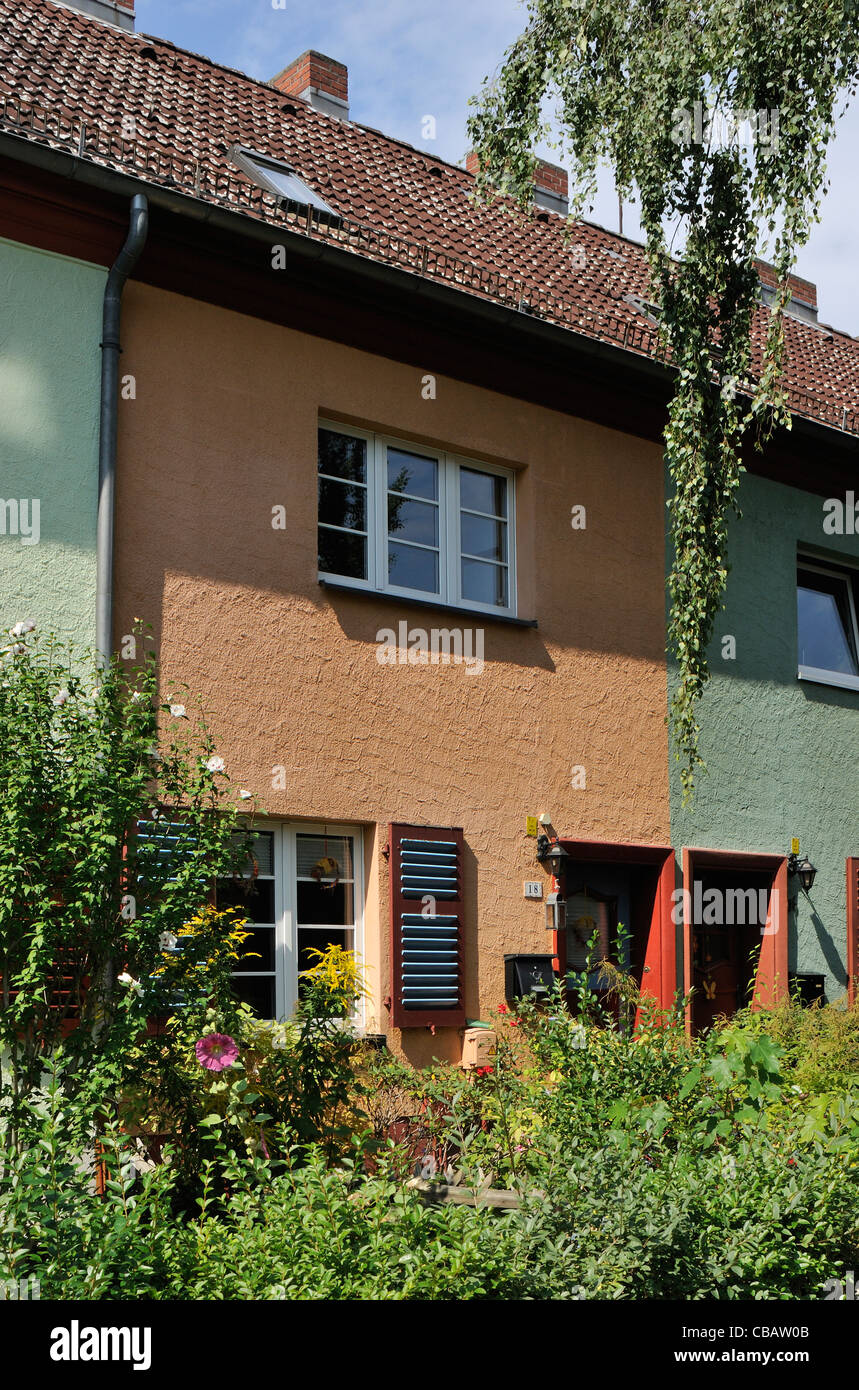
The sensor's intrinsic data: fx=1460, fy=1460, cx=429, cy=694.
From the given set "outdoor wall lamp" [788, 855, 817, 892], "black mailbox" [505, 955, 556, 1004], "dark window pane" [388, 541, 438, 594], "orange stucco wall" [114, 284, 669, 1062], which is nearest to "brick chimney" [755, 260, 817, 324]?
"orange stucco wall" [114, 284, 669, 1062]

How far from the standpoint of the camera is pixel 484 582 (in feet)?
31.8

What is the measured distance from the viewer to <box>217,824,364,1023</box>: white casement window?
319 inches

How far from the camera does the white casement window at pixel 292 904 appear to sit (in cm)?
810

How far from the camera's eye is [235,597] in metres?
8.20

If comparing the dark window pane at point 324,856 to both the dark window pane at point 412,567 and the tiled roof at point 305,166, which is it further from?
the tiled roof at point 305,166

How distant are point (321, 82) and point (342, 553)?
18.2 feet

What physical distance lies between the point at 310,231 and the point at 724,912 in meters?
5.71

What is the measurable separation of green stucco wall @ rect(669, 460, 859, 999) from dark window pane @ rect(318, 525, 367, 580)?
2.77 m

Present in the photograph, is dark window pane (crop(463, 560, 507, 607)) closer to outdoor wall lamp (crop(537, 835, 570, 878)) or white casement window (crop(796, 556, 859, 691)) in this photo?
outdoor wall lamp (crop(537, 835, 570, 878))

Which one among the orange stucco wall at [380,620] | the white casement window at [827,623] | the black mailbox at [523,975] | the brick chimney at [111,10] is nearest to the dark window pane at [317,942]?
Answer: the orange stucco wall at [380,620]

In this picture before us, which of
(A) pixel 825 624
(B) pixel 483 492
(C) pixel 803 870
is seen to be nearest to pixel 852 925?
(C) pixel 803 870

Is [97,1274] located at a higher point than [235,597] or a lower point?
lower
